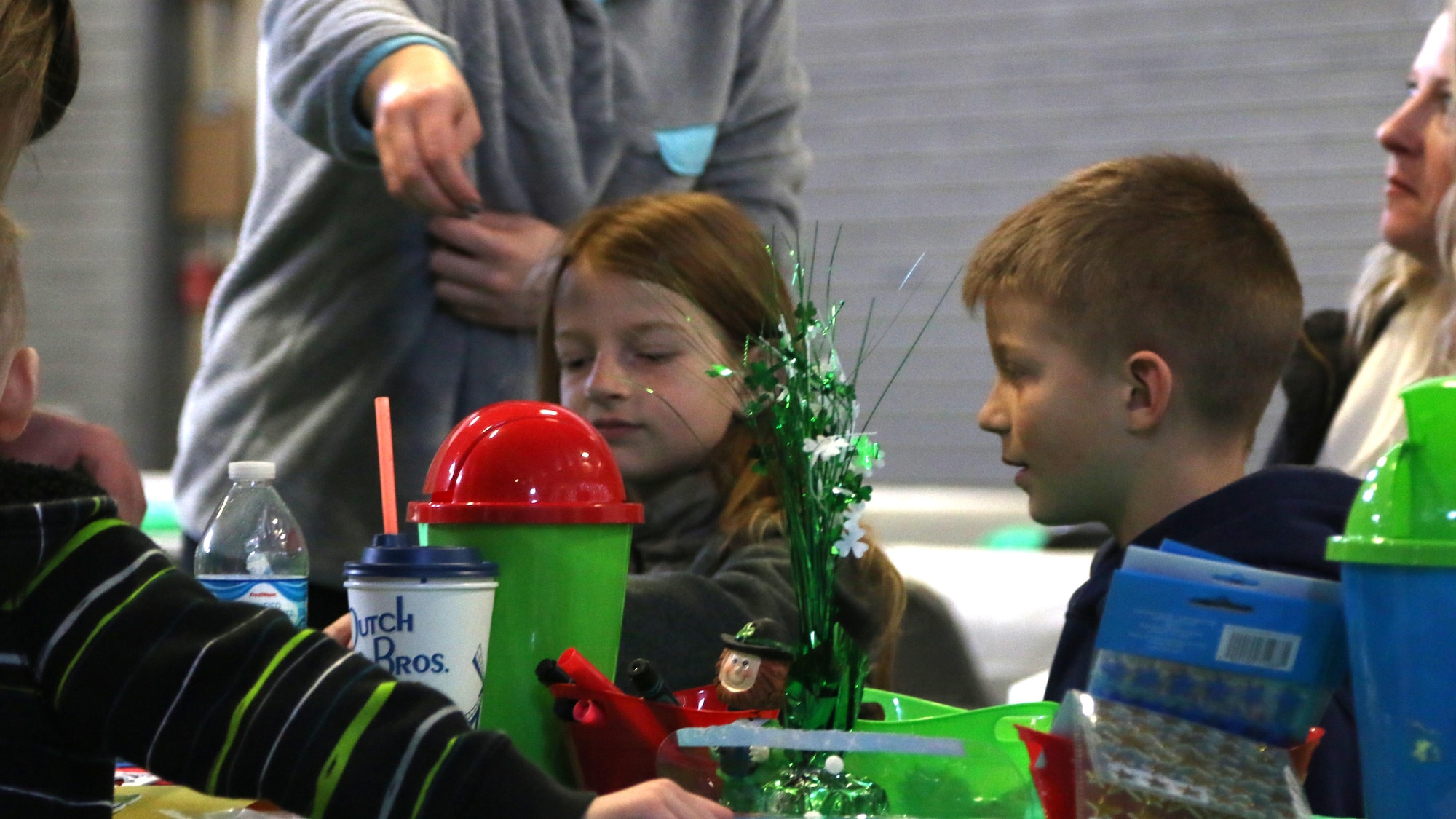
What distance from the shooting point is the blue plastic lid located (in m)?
0.88

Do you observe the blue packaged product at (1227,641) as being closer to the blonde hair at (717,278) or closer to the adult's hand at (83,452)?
the blonde hair at (717,278)

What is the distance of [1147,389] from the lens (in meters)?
1.43

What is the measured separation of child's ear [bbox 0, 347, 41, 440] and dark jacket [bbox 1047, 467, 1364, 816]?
0.88 m

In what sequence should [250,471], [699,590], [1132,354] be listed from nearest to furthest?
[250,471] → [699,590] → [1132,354]

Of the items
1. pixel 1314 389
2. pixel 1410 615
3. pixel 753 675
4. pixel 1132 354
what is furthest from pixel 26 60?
pixel 1314 389

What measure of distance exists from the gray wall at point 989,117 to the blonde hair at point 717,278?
3.80m

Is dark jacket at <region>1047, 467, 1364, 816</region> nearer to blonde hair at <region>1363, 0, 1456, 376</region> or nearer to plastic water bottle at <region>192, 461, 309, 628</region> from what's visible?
plastic water bottle at <region>192, 461, 309, 628</region>

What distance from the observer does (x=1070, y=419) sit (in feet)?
4.72

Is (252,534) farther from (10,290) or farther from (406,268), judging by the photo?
(406,268)

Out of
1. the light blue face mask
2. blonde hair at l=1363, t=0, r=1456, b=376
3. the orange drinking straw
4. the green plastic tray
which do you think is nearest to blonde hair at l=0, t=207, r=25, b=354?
the orange drinking straw

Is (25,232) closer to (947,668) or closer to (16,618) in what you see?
(16,618)

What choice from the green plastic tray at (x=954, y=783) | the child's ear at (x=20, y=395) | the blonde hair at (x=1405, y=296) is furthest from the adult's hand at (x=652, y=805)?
the blonde hair at (x=1405, y=296)

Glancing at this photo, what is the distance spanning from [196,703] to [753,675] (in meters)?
0.34

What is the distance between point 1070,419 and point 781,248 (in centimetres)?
55
